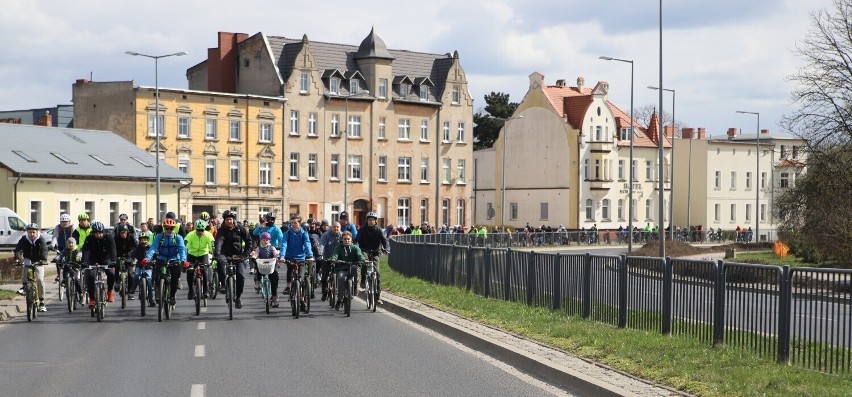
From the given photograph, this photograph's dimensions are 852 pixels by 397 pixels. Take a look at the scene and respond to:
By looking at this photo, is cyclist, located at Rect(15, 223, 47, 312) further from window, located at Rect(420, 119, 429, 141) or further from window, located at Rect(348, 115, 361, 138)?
window, located at Rect(420, 119, 429, 141)

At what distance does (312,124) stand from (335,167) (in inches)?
134

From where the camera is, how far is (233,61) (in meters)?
83.9

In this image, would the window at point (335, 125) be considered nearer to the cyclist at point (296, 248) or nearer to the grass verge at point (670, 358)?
the cyclist at point (296, 248)

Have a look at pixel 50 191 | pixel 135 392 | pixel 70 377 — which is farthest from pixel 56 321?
pixel 50 191

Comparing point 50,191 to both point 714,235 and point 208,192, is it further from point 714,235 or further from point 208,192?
point 714,235

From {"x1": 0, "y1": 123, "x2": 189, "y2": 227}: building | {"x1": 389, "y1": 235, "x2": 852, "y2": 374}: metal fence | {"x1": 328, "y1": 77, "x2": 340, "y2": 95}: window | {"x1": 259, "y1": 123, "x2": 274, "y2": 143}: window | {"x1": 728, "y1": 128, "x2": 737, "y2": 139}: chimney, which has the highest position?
{"x1": 328, "y1": 77, "x2": 340, "y2": 95}: window

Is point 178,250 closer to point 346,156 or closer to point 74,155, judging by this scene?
point 74,155

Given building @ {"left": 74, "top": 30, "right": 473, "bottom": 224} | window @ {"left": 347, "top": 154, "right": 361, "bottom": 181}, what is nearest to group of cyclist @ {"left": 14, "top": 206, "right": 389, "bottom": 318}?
building @ {"left": 74, "top": 30, "right": 473, "bottom": 224}

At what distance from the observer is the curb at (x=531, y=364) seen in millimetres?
11656

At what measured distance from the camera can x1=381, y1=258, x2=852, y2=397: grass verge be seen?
1082 cm

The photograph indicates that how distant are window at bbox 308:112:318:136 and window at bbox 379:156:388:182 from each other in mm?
5923

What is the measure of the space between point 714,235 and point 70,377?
8087 cm

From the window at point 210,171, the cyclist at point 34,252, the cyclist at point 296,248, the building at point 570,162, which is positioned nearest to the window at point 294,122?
the window at point 210,171

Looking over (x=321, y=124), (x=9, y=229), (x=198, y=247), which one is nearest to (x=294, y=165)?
(x=321, y=124)
